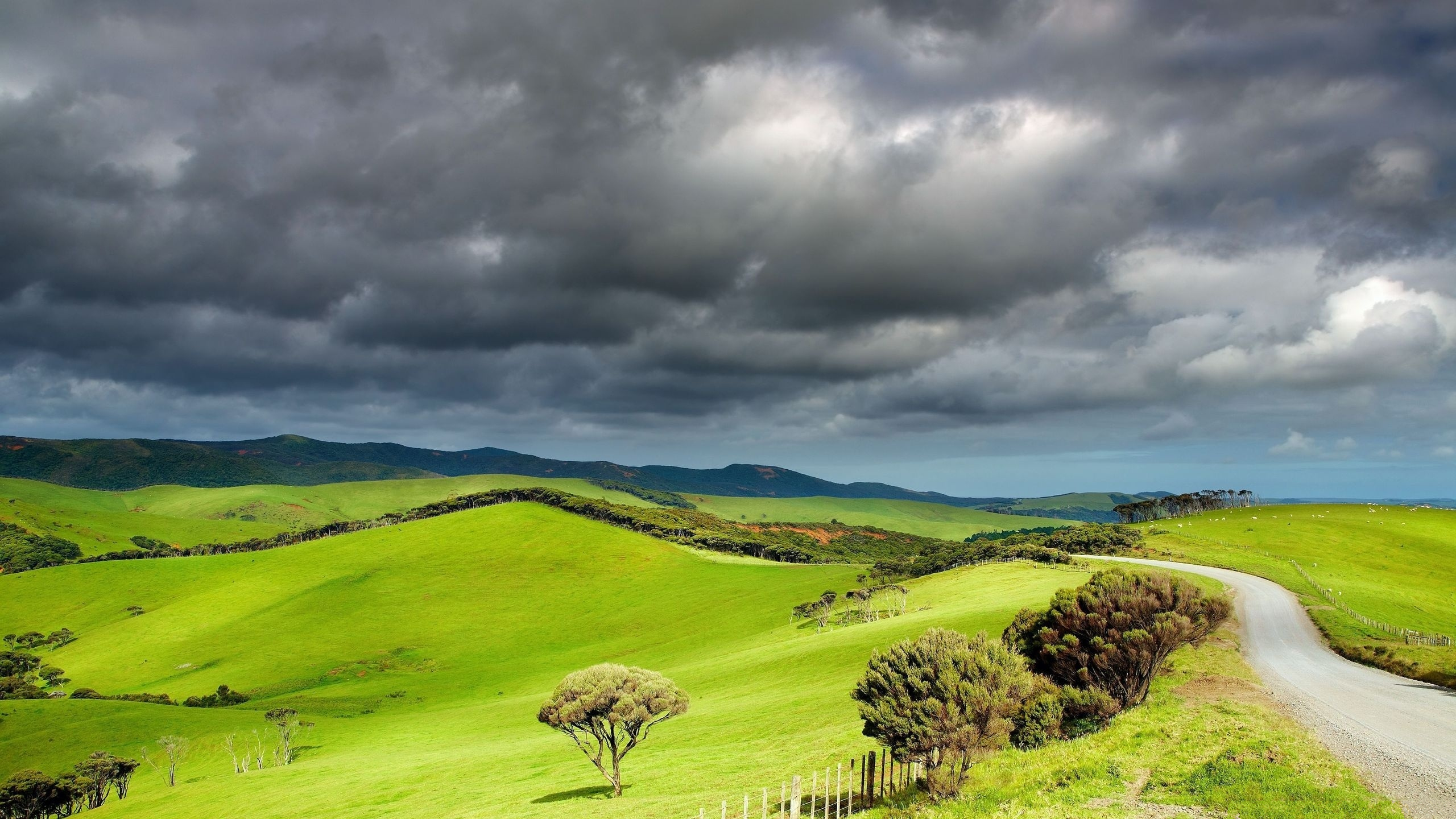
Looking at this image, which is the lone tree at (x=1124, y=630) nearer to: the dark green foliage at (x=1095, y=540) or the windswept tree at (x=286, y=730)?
the windswept tree at (x=286, y=730)

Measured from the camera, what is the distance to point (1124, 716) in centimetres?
3575

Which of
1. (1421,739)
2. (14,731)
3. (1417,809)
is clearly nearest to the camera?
(1417,809)

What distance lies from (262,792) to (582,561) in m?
129

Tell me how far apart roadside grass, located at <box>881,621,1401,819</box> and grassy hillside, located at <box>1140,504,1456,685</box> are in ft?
78.5

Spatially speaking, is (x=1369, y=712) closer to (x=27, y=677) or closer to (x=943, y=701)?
(x=943, y=701)

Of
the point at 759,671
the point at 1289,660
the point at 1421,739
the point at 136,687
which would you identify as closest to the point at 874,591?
the point at 759,671

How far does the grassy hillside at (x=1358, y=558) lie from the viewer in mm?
57656

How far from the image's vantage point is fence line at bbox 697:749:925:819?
29.8 metres

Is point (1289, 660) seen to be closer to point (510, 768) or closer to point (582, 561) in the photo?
point (510, 768)

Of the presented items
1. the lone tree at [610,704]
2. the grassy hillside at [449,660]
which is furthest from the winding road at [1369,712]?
the lone tree at [610,704]

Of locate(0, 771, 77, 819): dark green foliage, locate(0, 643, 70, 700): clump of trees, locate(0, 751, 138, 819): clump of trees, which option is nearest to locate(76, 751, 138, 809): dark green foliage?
locate(0, 751, 138, 819): clump of trees

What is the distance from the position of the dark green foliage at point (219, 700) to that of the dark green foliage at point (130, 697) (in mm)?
2511

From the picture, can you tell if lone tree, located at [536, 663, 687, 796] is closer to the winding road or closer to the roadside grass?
the roadside grass

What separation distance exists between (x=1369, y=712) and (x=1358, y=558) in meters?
121
